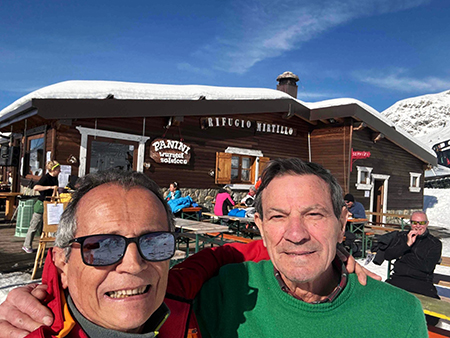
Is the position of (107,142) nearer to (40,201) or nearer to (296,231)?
(40,201)

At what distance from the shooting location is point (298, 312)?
4.76 feet

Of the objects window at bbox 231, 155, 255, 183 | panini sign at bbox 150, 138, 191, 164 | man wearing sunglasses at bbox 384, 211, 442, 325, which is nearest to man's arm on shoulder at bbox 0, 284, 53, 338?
A: man wearing sunglasses at bbox 384, 211, 442, 325

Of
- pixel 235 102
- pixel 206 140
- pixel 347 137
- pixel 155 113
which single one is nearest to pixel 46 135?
pixel 155 113

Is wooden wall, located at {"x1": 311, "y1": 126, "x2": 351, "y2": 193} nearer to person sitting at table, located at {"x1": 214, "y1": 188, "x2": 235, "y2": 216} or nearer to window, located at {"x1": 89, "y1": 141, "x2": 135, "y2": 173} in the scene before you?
person sitting at table, located at {"x1": 214, "y1": 188, "x2": 235, "y2": 216}

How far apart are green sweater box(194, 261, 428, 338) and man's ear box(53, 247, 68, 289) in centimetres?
69

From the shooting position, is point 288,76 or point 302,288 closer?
point 302,288

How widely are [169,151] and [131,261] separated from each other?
29.5ft

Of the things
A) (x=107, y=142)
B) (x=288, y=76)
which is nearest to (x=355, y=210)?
(x=107, y=142)

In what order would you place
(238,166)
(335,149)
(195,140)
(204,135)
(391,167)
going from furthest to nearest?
1. (391,167)
2. (335,149)
3. (238,166)
4. (204,135)
5. (195,140)

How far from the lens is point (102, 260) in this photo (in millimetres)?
1045

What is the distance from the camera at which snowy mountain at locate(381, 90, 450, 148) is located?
14925cm

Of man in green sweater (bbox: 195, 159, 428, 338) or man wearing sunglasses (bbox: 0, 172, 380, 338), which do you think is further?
man in green sweater (bbox: 195, 159, 428, 338)

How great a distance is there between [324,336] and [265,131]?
11111mm

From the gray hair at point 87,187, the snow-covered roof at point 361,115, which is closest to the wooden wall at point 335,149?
the snow-covered roof at point 361,115
